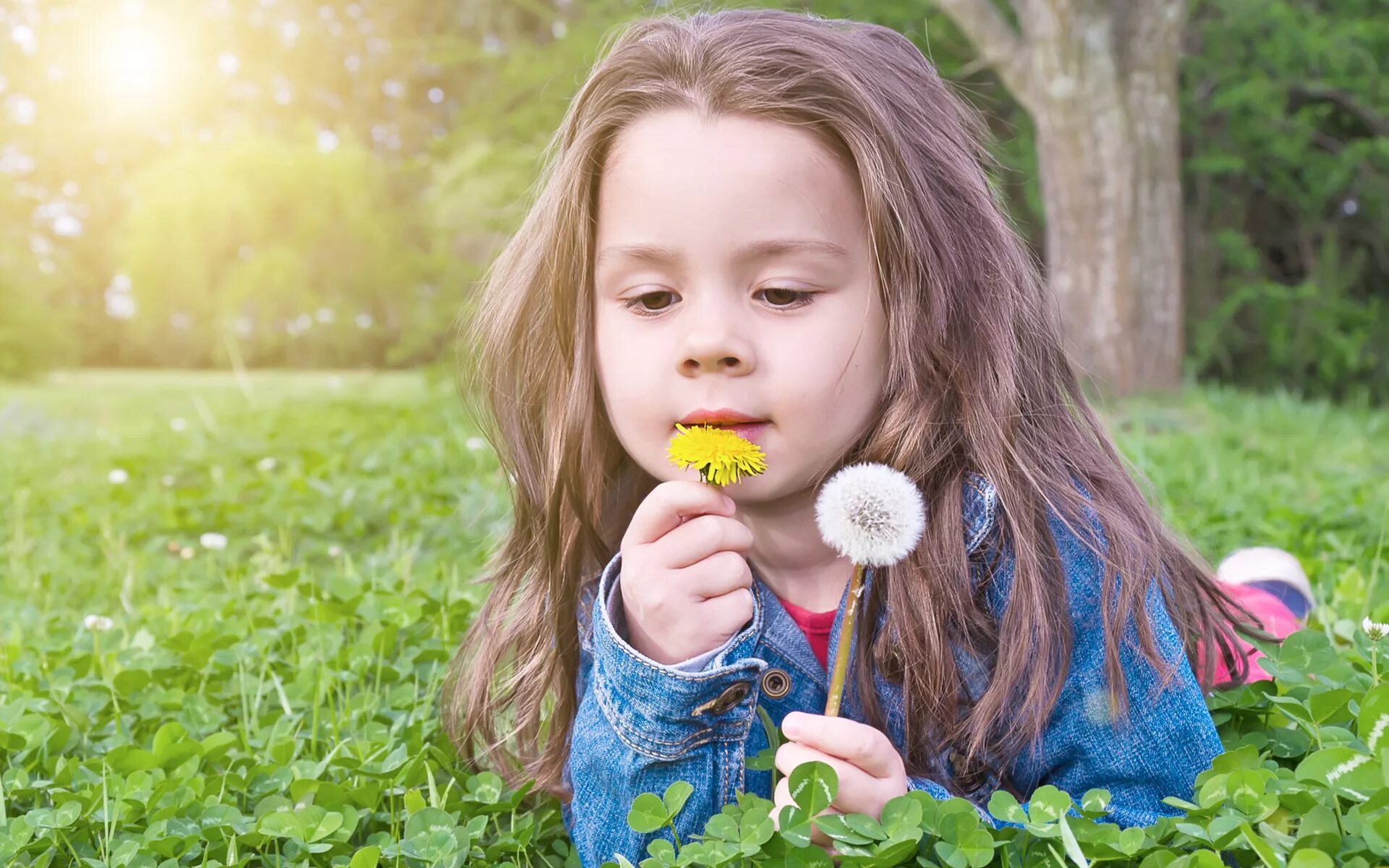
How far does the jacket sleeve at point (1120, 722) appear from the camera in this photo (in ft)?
4.99

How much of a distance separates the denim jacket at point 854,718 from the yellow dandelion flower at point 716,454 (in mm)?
240

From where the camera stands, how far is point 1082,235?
241 inches

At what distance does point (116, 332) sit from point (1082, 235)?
14370mm

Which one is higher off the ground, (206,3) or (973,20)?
(206,3)

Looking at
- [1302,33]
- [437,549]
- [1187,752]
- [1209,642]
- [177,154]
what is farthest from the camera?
[177,154]

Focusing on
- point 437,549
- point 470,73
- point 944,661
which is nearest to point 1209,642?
point 944,661

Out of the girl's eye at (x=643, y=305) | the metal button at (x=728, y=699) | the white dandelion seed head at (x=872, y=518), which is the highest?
the girl's eye at (x=643, y=305)

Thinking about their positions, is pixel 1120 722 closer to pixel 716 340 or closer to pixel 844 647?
pixel 844 647

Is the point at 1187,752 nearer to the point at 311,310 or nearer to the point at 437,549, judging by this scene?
the point at 437,549

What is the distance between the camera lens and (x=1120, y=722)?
1.53 meters

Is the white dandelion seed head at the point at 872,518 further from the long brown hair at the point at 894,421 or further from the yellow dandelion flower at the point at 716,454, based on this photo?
the long brown hair at the point at 894,421

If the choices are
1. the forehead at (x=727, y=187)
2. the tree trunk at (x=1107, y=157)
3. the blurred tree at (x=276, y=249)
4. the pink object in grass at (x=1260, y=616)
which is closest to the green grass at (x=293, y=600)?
the pink object in grass at (x=1260, y=616)

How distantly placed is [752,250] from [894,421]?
1.11 ft

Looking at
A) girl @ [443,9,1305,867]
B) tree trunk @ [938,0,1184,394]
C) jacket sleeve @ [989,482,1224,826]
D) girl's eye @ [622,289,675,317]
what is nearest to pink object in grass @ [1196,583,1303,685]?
girl @ [443,9,1305,867]
